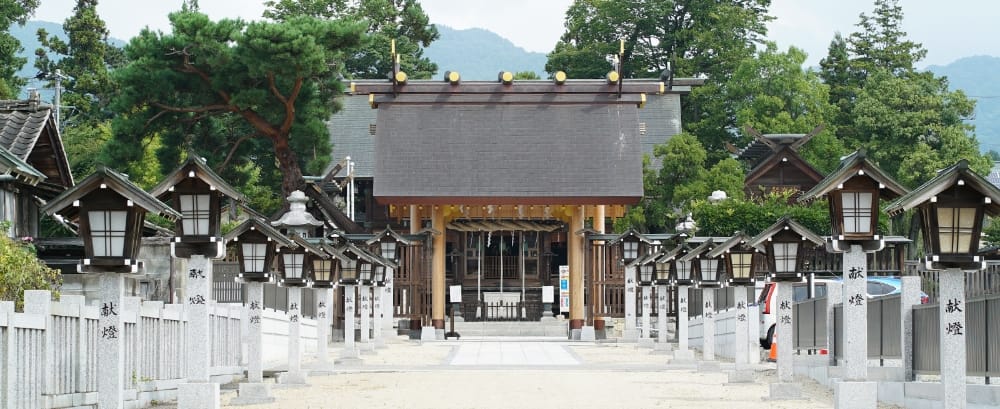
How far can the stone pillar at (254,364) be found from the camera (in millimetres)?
19688

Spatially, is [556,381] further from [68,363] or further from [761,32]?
[761,32]

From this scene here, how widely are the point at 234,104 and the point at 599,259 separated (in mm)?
11828

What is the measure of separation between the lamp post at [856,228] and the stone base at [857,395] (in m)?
0.15

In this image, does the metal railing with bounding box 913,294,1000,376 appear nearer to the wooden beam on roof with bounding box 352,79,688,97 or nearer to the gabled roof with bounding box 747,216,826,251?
the gabled roof with bounding box 747,216,826,251

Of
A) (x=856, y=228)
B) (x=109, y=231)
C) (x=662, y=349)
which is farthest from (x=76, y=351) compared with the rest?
(x=662, y=349)

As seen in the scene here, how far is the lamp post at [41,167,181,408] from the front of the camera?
1405 centimetres

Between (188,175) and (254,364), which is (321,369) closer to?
(254,364)

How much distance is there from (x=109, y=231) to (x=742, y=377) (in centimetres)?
1179

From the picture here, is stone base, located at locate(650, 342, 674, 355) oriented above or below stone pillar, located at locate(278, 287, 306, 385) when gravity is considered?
below

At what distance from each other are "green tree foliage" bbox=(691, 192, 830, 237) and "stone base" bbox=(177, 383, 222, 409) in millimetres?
28312

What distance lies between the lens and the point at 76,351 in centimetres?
1548

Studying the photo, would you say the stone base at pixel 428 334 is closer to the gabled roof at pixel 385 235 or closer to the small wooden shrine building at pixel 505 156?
the small wooden shrine building at pixel 505 156

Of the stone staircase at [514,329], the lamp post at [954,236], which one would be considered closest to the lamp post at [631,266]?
the stone staircase at [514,329]

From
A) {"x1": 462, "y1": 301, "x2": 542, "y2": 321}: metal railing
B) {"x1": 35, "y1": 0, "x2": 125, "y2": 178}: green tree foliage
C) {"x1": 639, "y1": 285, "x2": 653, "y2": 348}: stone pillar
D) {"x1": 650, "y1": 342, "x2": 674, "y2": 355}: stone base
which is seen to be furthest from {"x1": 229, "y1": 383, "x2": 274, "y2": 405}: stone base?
{"x1": 35, "y1": 0, "x2": 125, "y2": 178}: green tree foliage
